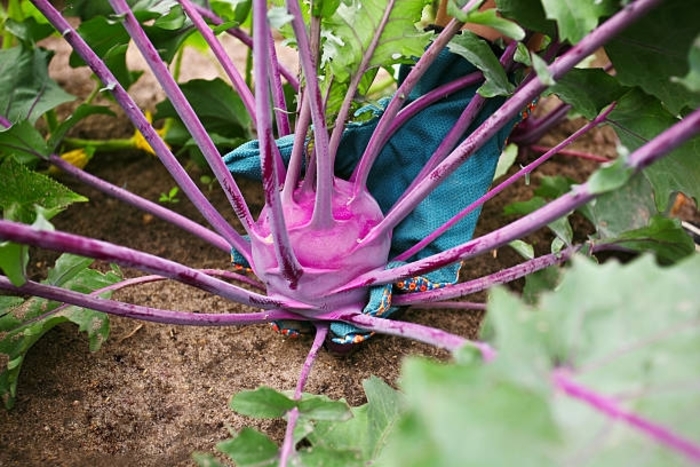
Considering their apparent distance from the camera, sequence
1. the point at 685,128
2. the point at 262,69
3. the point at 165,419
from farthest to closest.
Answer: the point at 165,419 → the point at 262,69 → the point at 685,128

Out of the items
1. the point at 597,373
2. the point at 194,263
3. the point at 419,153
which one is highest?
the point at 597,373

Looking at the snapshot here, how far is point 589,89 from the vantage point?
835 mm

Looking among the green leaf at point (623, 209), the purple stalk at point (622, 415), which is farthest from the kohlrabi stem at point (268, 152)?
the green leaf at point (623, 209)

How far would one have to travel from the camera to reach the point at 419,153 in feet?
3.12

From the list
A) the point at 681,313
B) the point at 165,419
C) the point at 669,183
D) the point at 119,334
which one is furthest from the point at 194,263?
the point at 681,313

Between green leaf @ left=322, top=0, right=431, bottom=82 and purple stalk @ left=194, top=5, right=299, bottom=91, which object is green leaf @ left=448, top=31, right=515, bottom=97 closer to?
green leaf @ left=322, top=0, right=431, bottom=82

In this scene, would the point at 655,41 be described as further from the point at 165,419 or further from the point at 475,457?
the point at 165,419

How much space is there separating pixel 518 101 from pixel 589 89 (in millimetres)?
169

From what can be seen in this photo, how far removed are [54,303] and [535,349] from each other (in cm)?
67

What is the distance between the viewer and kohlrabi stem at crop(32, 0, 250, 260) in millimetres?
772

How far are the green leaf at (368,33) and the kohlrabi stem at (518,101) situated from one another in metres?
0.11

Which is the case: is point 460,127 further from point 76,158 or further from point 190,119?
point 76,158

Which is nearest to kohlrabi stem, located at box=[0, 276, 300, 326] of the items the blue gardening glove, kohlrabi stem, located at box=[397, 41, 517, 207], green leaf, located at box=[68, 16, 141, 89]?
the blue gardening glove

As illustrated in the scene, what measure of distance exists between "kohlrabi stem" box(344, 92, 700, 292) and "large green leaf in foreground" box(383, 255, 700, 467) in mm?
112
